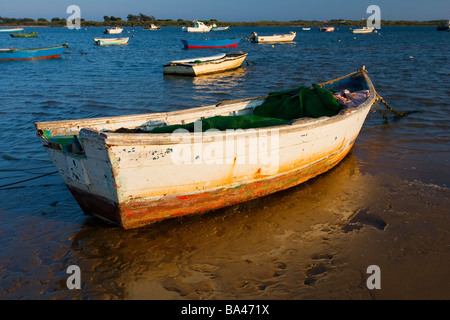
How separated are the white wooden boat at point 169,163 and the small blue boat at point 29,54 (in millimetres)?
23450

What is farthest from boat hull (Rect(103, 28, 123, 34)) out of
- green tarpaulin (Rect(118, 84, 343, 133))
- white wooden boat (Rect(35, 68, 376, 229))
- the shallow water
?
white wooden boat (Rect(35, 68, 376, 229))

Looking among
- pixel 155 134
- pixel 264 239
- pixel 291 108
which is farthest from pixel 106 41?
pixel 264 239

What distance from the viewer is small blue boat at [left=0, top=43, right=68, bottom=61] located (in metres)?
23.4

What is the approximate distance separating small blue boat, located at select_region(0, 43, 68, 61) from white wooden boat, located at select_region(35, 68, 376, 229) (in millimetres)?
23450

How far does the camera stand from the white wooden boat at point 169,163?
12.6ft

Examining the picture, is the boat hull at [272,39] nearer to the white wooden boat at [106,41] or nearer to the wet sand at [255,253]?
the white wooden boat at [106,41]

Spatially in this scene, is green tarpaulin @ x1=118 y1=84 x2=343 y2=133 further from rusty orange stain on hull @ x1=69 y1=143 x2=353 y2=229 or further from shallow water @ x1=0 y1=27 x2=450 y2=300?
shallow water @ x1=0 y1=27 x2=450 y2=300

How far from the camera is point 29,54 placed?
24.1 metres

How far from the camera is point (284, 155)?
4.95 meters

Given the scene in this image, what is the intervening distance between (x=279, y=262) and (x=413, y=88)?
1253 cm

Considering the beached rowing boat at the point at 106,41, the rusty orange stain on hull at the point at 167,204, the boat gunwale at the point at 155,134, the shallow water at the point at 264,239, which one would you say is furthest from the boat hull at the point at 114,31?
the rusty orange stain on hull at the point at 167,204

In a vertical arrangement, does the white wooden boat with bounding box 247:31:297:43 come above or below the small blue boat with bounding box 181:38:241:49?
above
